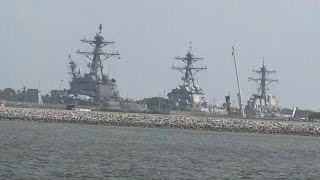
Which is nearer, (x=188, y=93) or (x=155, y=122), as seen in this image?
(x=155, y=122)

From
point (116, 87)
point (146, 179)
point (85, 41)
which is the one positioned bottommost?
point (146, 179)

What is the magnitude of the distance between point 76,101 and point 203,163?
3925 inches

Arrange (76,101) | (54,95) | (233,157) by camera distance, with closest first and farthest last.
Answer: (233,157) → (76,101) → (54,95)

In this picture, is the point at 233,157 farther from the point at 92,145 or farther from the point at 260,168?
the point at 92,145

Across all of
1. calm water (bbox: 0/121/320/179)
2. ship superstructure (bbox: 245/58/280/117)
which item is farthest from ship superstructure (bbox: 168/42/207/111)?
calm water (bbox: 0/121/320/179)

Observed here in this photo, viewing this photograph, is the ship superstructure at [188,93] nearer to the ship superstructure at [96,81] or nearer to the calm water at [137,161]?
the ship superstructure at [96,81]

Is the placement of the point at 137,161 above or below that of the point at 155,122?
below

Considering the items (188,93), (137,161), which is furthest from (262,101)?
(137,161)

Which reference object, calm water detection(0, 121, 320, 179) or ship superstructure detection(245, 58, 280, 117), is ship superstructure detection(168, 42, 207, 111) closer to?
ship superstructure detection(245, 58, 280, 117)

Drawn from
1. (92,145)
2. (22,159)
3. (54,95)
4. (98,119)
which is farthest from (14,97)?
(22,159)

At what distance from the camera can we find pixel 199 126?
78.2 m

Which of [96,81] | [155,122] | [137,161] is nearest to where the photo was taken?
[137,161]

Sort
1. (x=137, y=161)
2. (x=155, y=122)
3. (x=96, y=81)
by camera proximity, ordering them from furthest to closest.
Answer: (x=96, y=81) → (x=155, y=122) → (x=137, y=161)

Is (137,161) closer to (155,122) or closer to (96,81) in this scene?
(155,122)
